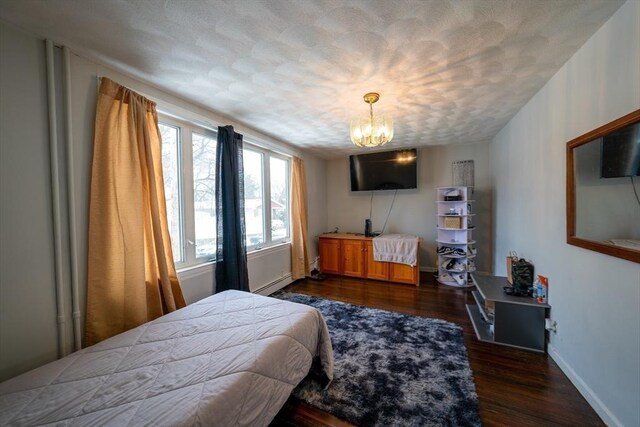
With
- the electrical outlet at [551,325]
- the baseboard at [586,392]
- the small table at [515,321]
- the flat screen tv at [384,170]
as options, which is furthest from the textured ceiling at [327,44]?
the baseboard at [586,392]

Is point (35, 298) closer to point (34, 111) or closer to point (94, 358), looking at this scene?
point (94, 358)

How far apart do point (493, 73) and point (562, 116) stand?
0.65 meters

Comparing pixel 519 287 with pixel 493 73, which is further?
pixel 519 287

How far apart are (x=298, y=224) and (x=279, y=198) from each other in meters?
0.57

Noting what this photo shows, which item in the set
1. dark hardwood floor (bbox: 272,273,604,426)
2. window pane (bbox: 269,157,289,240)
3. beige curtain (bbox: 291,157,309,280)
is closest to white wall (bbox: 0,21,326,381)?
dark hardwood floor (bbox: 272,273,604,426)

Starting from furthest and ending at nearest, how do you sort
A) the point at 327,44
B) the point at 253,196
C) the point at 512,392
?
the point at 253,196 → the point at 512,392 → the point at 327,44

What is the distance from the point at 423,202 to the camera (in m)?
4.52

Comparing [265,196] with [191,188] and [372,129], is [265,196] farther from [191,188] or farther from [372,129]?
[372,129]

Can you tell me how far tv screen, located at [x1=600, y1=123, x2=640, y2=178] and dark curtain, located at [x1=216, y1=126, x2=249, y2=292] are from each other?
3.05 metres

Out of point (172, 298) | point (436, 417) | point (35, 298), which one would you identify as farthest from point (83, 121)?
point (436, 417)

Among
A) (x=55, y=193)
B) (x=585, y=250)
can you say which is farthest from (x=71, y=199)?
(x=585, y=250)

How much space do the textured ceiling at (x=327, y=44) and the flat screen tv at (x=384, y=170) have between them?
6.09ft

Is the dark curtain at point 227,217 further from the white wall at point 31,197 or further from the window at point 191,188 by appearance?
the white wall at point 31,197

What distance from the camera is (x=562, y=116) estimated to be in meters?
1.83
